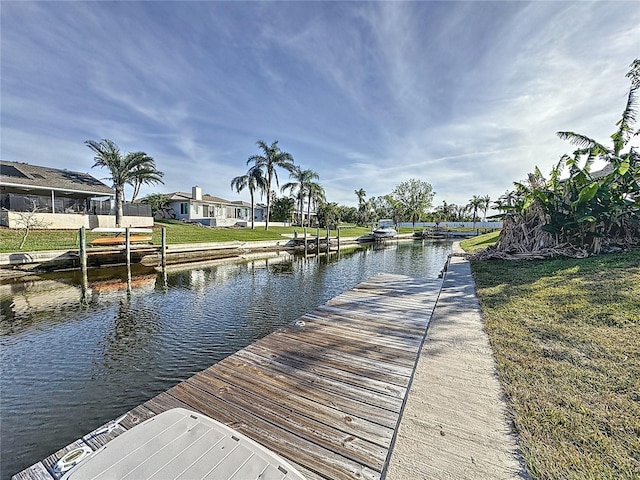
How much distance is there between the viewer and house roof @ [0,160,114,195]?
19656mm

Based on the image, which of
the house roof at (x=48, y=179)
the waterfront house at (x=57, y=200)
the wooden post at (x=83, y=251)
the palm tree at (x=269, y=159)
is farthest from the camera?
the palm tree at (x=269, y=159)

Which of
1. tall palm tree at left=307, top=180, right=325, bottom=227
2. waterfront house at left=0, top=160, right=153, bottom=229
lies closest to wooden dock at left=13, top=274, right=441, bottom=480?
waterfront house at left=0, top=160, right=153, bottom=229

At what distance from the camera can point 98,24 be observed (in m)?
9.66

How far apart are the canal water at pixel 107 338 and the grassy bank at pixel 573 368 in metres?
4.81

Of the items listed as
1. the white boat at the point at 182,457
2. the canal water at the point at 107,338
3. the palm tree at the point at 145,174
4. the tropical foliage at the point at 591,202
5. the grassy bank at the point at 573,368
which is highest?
the palm tree at the point at 145,174

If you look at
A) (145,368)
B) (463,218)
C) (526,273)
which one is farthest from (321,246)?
(463,218)

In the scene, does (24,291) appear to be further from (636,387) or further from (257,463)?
(636,387)

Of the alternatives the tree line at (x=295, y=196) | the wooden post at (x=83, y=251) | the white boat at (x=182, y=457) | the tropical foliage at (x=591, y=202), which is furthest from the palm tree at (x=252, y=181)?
the white boat at (x=182, y=457)

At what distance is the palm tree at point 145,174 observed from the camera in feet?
79.7

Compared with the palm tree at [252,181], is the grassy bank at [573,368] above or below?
below

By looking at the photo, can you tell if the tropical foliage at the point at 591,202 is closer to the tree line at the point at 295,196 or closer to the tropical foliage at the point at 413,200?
the tree line at the point at 295,196

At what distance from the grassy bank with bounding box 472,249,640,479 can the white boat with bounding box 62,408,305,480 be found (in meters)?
1.89

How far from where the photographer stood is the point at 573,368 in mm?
3332

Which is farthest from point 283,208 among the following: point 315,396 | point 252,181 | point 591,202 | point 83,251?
point 315,396
